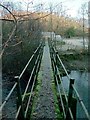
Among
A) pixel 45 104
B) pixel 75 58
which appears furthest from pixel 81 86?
pixel 75 58

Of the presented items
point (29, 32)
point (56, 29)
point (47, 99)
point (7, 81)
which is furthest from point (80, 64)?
point (47, 99)

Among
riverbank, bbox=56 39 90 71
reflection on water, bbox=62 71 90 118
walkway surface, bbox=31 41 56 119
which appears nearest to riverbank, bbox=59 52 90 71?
riverbank, bbox=56 39 90 71

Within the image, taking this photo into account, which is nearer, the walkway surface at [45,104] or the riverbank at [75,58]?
the walkway surface at [45,104]

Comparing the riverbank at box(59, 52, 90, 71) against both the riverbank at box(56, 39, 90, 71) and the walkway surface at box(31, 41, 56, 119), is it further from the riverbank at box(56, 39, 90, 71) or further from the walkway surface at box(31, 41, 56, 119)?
the walkway surface at box(31, 41, 56, 119)

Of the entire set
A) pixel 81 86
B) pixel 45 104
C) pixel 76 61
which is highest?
pixel 45 104

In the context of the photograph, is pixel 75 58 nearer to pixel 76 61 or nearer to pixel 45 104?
pixel 76 61

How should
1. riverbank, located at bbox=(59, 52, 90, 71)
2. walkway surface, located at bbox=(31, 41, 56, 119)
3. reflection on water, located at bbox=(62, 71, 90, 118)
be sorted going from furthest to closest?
1. riverbank, located at bbox=(59, 52, 90, 71)
2. reflection on water, located at bbox=(62, 71, 90, 118)
3. walkway surface, located at bbox=(31, 41, 56, 119)

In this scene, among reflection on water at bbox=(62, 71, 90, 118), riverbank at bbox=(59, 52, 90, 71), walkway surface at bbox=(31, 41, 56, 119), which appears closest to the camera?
walkway surface at bbox=(31, 41, 56, 119)

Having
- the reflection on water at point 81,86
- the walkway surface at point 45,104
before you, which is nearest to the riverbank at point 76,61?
the reflection on water at point 81,86

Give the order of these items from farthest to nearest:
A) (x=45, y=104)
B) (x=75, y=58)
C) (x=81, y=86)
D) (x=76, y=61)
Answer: (x=75, y=58) → (x=76, y=61) → (x=81, y=86) → (x=45, y=104)

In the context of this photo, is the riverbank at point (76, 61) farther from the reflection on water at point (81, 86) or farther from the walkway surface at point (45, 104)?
the walkway surface at point (45, 104)

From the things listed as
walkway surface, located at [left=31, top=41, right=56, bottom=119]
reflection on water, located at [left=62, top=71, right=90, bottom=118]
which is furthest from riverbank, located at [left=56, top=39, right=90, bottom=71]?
walkway surface, located at [left=31, top=41, right=56, bottom=119]

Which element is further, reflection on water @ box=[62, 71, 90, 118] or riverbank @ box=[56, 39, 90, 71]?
riverbank @ box=[56, 39, 90, 71]

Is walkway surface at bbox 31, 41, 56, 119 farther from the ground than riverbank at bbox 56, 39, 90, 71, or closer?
farther from the ground
